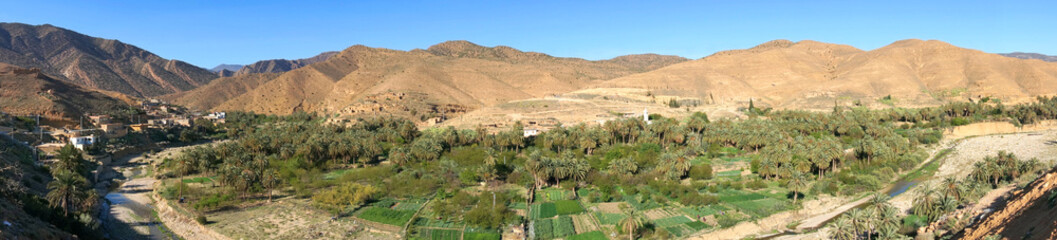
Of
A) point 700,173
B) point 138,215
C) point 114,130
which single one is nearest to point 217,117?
point 114,130

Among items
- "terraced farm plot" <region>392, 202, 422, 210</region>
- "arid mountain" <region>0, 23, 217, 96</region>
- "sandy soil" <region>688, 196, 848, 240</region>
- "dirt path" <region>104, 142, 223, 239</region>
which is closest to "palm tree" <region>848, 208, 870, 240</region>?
"sandy soil" <region>688, 196, 848, 240</region>

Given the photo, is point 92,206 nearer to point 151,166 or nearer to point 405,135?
point 151,166

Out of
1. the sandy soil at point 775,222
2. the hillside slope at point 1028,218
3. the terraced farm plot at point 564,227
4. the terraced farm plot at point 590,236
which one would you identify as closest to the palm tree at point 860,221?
the hillside slope at point 1028,218

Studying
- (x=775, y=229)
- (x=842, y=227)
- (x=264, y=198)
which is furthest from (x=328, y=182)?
(x=842, y=227)

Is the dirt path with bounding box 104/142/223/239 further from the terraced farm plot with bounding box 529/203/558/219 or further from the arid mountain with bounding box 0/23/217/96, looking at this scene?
the arid mountain with bounding box 0/23/217/96

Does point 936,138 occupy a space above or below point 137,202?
above

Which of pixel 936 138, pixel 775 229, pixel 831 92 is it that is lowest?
pixel 775 229

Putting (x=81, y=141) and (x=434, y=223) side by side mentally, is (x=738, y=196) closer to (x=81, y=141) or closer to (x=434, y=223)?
(x=434, y=223)
